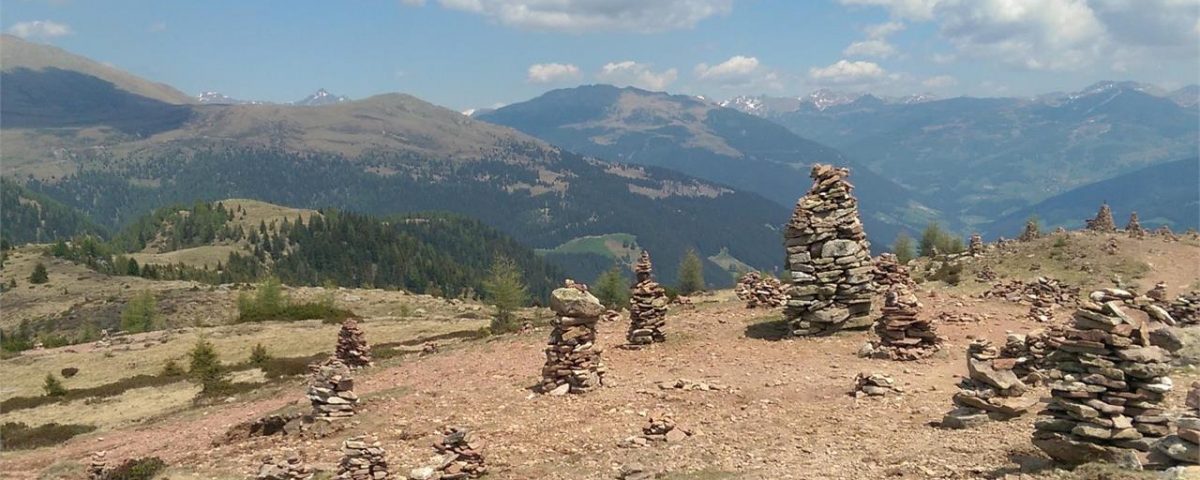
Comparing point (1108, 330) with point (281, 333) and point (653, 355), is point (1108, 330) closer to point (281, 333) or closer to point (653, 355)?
point (653, 355)

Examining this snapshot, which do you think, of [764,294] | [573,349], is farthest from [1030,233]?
[573,349]

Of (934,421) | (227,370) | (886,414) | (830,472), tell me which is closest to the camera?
(830,472)

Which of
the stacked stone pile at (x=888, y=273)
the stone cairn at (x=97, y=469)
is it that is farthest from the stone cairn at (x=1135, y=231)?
the stone cairn at (x=97, y=469)

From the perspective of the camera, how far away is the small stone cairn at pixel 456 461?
733 inches

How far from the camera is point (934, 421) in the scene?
58.9 feet

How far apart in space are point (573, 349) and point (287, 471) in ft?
34.7

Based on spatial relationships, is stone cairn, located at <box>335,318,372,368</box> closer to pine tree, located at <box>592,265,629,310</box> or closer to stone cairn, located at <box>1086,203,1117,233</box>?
pine tree, located at <box>592,265,629,310</box>

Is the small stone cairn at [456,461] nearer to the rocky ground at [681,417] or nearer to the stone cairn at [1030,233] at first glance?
the rocky ground at [681,417]

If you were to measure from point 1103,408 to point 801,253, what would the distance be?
19.5m

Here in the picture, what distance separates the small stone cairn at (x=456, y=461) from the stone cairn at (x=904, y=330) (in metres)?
15.9

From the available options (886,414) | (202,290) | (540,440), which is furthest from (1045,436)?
(202,290)

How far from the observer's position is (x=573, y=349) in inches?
1046

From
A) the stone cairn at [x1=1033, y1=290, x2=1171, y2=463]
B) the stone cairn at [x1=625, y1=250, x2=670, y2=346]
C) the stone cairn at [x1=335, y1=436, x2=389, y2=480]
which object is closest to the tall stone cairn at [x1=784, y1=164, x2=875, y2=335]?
the stone cairn at [x1=625, y1=250, x2=670, y2=346]

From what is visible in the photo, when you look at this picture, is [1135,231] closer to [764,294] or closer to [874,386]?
[764,294]
